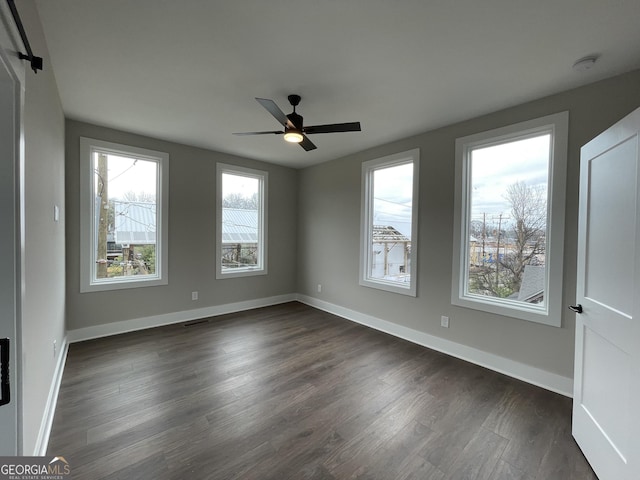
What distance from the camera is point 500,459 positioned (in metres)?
1.74

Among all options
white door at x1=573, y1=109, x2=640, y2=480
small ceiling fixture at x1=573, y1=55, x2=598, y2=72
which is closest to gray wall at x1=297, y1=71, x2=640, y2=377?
small ceiling fixture at x1=573, y1=55, x2=598, y2=72

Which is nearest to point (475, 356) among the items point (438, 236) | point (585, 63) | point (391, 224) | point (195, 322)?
point (438, 236)

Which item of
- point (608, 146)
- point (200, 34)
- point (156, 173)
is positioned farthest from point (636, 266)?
point (156, 173)

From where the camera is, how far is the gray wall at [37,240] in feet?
4.67

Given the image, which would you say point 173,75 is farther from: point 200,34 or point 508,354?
point 508,354

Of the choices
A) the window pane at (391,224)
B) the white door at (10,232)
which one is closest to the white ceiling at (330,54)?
the white door at (10,232)

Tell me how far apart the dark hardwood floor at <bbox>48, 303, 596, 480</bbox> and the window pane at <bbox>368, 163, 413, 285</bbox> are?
3.71 ft

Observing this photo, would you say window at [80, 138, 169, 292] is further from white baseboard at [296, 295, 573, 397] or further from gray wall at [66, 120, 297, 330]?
white baseboard at [296, 295, 573, 397]

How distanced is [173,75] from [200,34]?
2.10ft

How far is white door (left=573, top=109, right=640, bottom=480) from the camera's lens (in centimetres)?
140

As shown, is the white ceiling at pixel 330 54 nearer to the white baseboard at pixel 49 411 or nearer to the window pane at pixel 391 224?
the window pane at pixel 391 224

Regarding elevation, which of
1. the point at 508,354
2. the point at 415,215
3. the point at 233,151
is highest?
the point at 233,151

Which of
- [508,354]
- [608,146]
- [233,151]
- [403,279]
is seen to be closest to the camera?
[608,146]

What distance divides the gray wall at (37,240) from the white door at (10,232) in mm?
138
